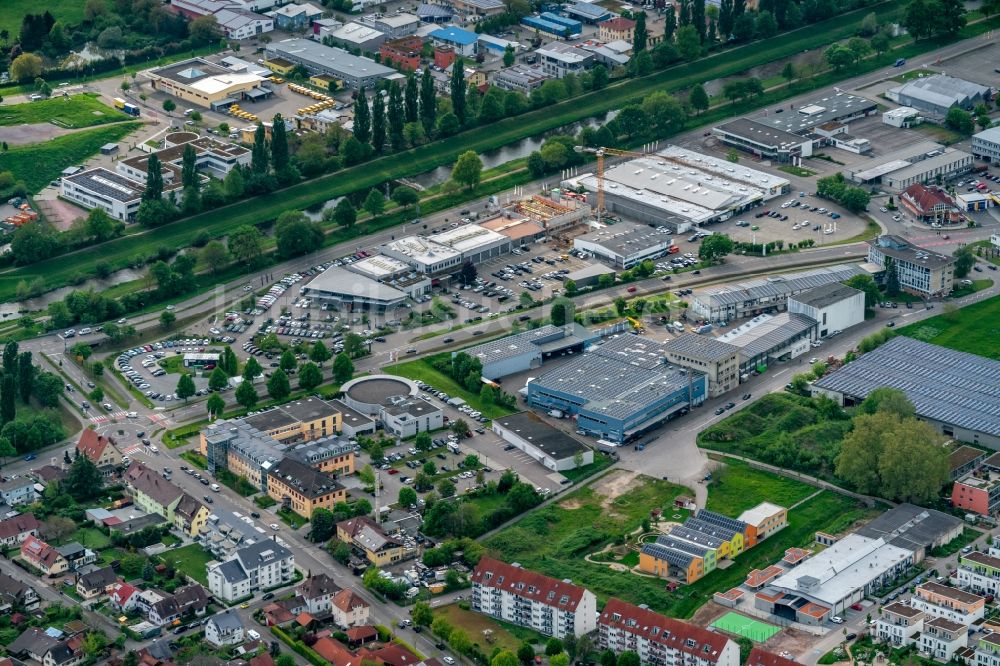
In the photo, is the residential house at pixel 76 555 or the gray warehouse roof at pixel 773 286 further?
the gray warehouse roof at pixel 773 286

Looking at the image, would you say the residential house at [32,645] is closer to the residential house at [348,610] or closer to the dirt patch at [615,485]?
the residential house at [348,610]

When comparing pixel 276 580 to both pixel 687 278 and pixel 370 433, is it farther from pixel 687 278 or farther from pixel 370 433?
pixel 687 278

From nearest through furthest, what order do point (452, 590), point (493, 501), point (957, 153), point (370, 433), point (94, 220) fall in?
point (452, 590) < point (493, 501) < point (370, 433) < point (94, 220) < point (957, 153)

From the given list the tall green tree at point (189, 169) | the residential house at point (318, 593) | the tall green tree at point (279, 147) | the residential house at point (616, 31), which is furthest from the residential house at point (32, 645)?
the residential house at point (616, 31)

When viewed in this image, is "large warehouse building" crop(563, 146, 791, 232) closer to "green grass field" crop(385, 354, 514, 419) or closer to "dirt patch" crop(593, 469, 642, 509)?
"green grass field" crop(385, 354, 514, 419)

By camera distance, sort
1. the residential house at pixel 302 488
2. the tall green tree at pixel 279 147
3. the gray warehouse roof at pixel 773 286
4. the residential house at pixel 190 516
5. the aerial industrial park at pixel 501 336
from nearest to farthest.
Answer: the aerial industrial park at pixel 501 336 → the residential house at pixel 190 516 → the residential house at pixel 302 488 → the gray warehouse roof at pixel 773 286 → the tall green tree at pixel 279 147

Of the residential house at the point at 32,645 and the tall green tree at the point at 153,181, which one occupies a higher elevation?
the tall green tree at the point at 153,181

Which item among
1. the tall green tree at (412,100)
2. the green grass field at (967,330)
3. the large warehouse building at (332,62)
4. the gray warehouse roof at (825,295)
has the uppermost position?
the tall green tree at (412,100)

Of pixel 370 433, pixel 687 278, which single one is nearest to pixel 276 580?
pixel 370 433
